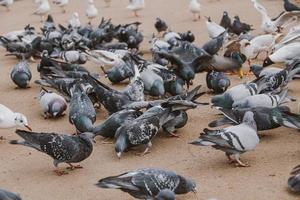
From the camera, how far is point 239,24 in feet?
32.4

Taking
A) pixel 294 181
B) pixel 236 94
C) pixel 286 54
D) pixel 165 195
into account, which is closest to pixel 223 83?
pixel 236 94

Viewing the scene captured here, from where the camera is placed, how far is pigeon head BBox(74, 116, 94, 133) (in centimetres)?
587

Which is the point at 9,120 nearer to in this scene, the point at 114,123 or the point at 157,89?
the point at 114,123

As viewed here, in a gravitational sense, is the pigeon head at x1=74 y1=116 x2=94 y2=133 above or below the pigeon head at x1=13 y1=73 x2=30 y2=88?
above

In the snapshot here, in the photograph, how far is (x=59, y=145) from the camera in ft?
16.9

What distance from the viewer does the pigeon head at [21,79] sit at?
7.89 meters

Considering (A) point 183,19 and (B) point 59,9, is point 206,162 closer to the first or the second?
(A) point 183,19

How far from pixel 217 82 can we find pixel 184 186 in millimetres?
2726

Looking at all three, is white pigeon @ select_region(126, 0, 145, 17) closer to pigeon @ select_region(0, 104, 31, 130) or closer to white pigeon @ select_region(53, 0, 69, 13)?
white pigeon @ select_region(53, 0, 69, 13)

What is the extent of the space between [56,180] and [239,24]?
5596mm

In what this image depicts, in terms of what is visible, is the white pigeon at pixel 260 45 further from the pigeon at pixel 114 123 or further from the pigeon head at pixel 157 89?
the pigeon at pixel 114 123

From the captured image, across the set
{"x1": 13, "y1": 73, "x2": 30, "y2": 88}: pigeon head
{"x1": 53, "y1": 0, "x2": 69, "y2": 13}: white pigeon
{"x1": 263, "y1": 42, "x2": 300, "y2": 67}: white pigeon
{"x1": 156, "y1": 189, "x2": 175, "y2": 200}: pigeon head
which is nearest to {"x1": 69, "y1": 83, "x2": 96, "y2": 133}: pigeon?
{"x1": 13, "y1": 73, "x2": 30, "y2": 88}: pigeon head

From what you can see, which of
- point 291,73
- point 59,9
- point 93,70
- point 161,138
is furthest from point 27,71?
point 59,9

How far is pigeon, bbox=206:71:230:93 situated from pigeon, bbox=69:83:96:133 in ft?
5.23
